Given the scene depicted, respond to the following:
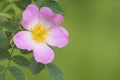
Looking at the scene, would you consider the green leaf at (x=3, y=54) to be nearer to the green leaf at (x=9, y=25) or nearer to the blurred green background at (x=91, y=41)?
the green leaf at (x=9, y=25)

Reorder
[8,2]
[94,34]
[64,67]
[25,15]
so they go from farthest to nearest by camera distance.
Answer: [94,34]
[64,67]
[8,2]
[25,15]

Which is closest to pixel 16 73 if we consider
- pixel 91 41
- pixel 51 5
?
pixel 51 5

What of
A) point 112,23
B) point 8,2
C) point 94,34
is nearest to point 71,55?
point 94,34

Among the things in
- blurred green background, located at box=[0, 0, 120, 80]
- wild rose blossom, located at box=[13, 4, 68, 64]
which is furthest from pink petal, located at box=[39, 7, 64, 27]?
blurred green background, located at box=[0, 0, 120, 80]

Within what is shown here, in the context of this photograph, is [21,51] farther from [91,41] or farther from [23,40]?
[91,41]

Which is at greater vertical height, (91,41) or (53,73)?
(53,73)

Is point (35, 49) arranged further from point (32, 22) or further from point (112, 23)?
point (112, 23)
